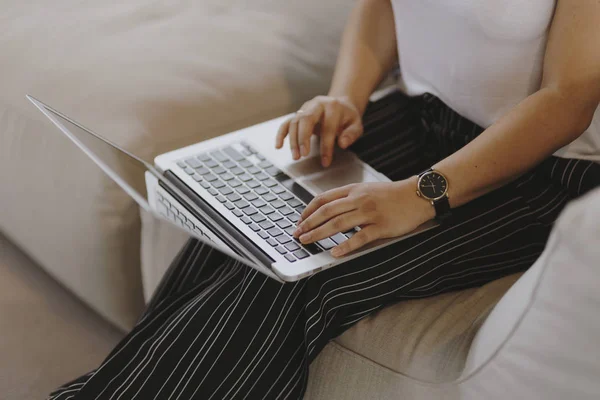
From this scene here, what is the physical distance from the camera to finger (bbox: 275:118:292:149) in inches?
43.6

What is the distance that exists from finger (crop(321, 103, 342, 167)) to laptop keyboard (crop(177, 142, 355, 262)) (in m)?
0.07

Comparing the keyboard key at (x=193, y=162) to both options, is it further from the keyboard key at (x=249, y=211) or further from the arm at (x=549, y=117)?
the arm at (x=549, y=117)

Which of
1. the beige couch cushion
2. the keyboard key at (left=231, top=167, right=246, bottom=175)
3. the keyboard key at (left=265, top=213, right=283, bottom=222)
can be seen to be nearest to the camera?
the keyboard key at (left=265, top=213, right=283, bottom=222)

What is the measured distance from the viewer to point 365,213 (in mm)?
922

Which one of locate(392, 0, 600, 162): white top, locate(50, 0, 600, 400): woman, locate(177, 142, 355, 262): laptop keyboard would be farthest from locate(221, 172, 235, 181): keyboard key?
locate(392, 0, 600, 162): white top

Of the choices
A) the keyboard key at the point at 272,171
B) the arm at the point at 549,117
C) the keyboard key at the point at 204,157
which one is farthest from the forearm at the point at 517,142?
the keyboard key at the point at 204,157

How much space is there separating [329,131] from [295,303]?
30 centimetres

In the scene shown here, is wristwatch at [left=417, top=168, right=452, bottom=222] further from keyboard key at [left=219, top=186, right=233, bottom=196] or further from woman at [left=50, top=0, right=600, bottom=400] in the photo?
keyboard key at [left=219, top=186, right=233, bottom=196]

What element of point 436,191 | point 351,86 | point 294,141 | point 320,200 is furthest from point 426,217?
point 351,86

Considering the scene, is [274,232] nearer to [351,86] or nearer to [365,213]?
[365,213]

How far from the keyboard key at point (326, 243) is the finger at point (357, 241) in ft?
0.09

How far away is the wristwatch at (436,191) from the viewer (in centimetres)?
96

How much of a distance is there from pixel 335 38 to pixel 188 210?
0.64 metres

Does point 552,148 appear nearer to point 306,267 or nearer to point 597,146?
point 597,146
